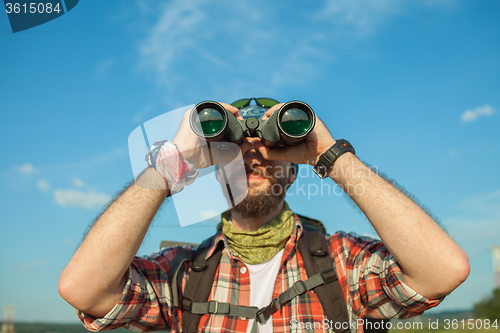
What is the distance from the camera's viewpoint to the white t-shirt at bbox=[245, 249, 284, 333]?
87.2 inches

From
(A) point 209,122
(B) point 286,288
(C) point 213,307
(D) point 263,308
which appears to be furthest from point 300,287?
(A) point 209,122

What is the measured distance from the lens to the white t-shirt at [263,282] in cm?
221

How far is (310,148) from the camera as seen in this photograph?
7.12 feet

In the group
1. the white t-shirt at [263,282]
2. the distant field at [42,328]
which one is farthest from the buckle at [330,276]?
the distant field at [42,328]

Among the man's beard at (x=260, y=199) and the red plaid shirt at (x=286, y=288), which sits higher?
the man's beard at (x=260, y=199)

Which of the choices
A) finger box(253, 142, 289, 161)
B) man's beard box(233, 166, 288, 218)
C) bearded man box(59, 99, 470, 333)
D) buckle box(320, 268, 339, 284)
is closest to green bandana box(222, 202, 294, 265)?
bearded man box(59, 99, 470, 333)

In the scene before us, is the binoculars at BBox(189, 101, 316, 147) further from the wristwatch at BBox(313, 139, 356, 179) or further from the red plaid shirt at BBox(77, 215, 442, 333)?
the red plaid shirt at BBox(77, 215, 442, 333)

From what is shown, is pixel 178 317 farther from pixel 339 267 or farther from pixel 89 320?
pixel 339 267

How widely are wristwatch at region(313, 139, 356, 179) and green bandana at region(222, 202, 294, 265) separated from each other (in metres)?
0.60

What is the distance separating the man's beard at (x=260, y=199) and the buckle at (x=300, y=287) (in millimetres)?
622

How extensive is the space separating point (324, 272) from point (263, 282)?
1.51 feet

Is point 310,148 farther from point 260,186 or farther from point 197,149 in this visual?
point 197,149

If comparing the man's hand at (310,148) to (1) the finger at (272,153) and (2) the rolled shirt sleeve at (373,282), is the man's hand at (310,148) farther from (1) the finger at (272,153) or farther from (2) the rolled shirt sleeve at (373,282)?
(2) the rolled shirt sleeve at (373,282)

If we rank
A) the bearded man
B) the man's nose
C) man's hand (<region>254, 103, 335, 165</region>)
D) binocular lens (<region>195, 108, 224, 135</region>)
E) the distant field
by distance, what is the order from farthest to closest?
the distant field < the man's nose < man's hand (<region>254, 103, 335, 165</region>) < binocular lens (<region>195, 108, 224, 135</region>) < the bearded man
